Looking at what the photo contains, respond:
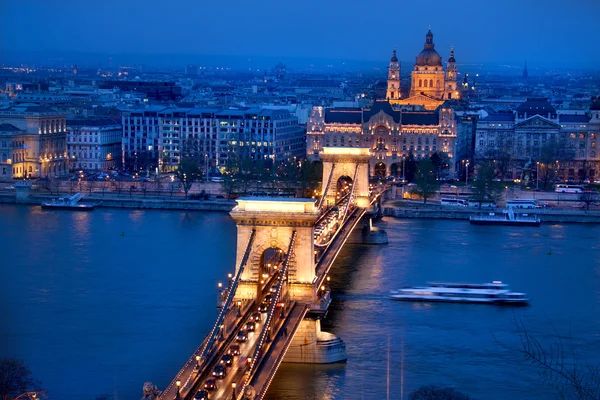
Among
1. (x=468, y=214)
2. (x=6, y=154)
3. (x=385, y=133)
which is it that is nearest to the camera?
(x=468, y=214)

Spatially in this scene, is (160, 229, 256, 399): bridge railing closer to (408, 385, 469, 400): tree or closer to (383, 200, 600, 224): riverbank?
(408, 385, 469, 400): tree

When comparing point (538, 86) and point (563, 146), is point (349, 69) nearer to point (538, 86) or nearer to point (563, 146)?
point (538, 86)

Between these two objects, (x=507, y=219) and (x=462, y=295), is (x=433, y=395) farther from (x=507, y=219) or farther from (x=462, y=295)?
(x=507, y=219)

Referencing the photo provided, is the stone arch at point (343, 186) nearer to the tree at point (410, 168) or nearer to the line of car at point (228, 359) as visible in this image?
the tree at point (410, 168)

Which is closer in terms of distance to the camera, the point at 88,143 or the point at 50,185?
the point at 50,185

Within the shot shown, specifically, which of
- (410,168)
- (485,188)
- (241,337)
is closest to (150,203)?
(485,188)

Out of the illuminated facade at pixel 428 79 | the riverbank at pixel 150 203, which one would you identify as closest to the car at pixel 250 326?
the riverbank at pixel 150 203
